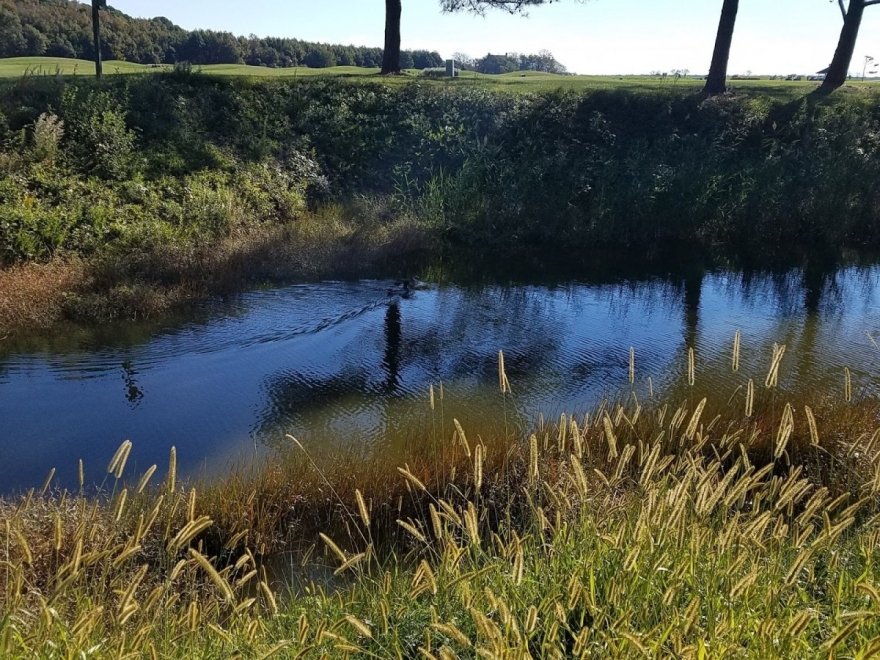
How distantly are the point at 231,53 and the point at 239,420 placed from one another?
1665 inches

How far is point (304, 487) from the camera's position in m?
6.77

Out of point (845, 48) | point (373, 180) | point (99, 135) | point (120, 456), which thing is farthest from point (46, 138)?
point (845, 48)

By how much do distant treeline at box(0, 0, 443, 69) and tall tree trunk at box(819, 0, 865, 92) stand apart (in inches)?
1225

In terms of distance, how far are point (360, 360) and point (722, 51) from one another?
68.9 ft

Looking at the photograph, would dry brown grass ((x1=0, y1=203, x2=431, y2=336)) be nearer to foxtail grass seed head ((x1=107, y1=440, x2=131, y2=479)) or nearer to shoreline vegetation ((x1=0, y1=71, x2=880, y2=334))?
shoreline vegetation ((x1=0, y1=71, x2=880, y2=334))

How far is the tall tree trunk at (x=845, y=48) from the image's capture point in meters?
26.8

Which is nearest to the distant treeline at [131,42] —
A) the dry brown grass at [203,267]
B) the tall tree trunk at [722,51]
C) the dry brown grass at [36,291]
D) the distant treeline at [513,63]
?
the distant treeline at [513,63]

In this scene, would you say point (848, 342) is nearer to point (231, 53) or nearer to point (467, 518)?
point (467, 518)

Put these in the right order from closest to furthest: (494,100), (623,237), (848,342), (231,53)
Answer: (848,342) < (623,237) < (494,100) < (231,53)

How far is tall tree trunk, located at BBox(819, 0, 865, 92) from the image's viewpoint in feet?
87.8

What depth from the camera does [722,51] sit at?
84.7ft

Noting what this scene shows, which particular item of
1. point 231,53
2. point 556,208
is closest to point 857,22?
point 556,208

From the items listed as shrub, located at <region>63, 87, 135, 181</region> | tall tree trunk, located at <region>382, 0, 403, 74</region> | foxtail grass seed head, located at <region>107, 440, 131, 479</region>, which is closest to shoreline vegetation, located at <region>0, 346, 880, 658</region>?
foxtail grass seed head, located at <region>107, 440, 131, 479</region>

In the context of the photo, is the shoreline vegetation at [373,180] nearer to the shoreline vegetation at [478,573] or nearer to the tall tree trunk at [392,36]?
the tall tree trunk at [392,36]
